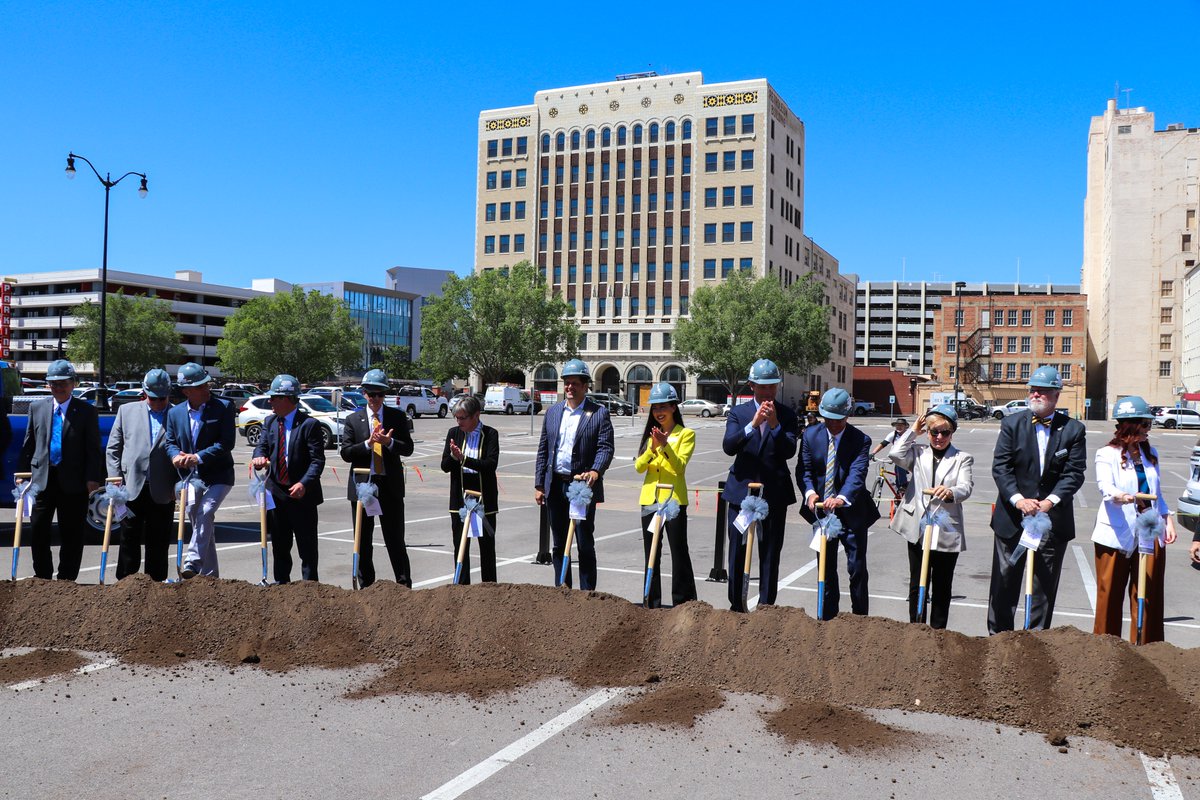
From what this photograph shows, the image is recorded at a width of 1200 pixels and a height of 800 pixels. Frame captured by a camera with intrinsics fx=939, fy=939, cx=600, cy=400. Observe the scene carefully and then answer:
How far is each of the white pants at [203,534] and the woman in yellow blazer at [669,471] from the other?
11.1 feet

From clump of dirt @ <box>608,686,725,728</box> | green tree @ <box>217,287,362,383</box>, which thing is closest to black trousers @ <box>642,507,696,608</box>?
clump of dirt @ <box>608,686,725,728</box>

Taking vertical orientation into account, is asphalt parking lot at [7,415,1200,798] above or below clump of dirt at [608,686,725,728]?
below

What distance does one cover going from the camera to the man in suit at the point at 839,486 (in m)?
6.66

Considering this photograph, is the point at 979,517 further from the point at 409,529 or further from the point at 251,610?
the point at 251,610

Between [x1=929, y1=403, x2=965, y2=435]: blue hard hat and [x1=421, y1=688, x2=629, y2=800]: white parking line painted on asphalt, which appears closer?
[x1=421, y1=688, x2=629, y2=800]: white parking line painted on asphalt

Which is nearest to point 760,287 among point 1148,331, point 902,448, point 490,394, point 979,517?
point 490,394

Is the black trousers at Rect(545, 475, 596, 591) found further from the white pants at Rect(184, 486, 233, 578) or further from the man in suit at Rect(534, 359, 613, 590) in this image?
the white pants at Rect(184, 486, 233, 578)

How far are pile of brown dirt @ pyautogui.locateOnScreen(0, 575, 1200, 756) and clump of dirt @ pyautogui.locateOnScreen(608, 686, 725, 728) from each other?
19 cm

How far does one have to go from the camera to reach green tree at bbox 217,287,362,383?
82.1 meters

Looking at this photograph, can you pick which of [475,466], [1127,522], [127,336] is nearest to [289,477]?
[475,466]

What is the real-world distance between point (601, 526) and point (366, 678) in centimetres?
787

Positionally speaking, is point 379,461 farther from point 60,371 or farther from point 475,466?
point 60,371

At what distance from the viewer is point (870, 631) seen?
559 cm

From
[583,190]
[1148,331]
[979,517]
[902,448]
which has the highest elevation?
[583,190]
